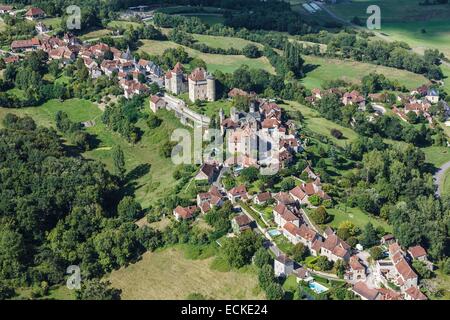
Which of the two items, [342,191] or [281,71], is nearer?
Answer: [342,191]

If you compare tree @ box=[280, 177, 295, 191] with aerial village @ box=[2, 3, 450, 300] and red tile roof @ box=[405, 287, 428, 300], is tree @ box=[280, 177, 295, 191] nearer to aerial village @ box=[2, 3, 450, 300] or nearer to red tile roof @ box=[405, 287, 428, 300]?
aerial village @ box=[2, 3, 450, 300]

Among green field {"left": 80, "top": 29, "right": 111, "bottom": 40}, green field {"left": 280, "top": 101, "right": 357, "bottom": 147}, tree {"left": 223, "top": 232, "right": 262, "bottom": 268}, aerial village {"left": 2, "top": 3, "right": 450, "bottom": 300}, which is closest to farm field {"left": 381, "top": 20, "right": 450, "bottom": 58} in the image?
aerial village {"left": 2, "top": 3, "right": 450, "bottom": 300}

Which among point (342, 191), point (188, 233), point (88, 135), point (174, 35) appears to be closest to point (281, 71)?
point (174, 35)

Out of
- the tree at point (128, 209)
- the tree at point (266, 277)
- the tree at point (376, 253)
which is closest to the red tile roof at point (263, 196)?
the tree at point (266, 277)

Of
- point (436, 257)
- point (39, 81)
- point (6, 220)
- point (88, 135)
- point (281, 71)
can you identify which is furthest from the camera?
point (281, 71)

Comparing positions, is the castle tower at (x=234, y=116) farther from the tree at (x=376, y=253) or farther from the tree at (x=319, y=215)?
the tree at (x=376, y=253)

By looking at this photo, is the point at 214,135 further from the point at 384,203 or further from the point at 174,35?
the point at 174,35

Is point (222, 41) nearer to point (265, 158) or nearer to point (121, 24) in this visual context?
point (121, 24)
